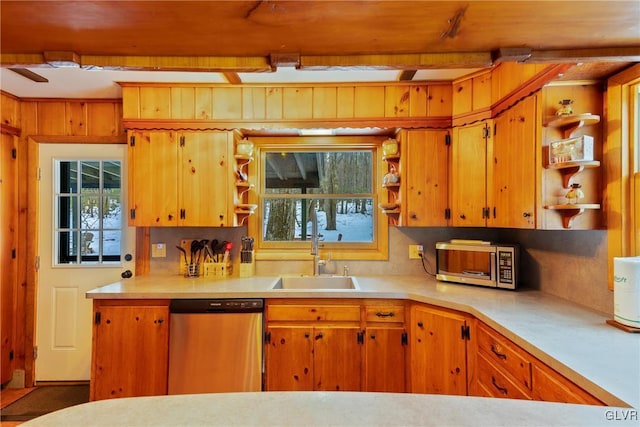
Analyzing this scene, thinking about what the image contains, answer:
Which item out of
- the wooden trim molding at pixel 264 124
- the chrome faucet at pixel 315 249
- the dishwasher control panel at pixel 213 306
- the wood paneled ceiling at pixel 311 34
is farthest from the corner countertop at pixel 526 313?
the wooden trim molding at pixel 264 124

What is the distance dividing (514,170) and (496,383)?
1.20 m

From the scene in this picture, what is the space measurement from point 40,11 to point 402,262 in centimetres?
254

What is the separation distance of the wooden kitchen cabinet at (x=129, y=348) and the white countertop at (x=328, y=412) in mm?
1405

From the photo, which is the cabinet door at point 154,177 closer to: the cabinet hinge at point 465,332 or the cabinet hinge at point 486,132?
the cabinet hinge at point 465,332

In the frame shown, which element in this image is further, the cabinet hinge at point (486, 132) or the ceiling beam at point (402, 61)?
the cabinet hinge at point (486, 132)

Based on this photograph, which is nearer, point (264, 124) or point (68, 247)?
point (264, 124)

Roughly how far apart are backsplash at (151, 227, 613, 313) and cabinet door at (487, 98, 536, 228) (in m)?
0.34

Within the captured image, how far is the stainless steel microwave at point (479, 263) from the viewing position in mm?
2037

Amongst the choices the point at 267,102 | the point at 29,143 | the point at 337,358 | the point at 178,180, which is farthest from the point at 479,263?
the point at 29,143

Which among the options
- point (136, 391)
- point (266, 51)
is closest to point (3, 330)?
point (136, 391)

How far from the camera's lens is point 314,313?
6.67 ft

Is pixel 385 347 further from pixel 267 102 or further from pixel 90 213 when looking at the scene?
pixel 90 213

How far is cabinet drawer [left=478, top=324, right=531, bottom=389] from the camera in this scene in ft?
4.11

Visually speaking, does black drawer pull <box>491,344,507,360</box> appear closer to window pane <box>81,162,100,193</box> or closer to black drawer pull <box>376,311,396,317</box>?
black drawer pull <box>376,311,396,317</box>
